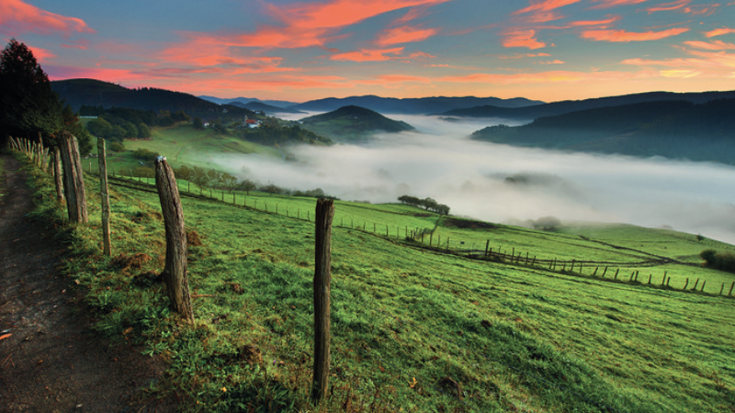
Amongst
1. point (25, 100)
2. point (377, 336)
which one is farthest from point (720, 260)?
point (25, 100)

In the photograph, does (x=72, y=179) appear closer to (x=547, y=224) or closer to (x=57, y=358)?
(x=57, y=358)

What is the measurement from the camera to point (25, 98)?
163 feet

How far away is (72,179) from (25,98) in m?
61.0

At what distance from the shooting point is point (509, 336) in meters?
14.8

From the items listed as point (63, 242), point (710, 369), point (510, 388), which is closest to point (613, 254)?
point (710, 369)

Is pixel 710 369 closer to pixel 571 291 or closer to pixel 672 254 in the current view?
pixel 571 291

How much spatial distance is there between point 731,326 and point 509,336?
31774mm

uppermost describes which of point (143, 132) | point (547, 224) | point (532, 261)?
point (143, 132)

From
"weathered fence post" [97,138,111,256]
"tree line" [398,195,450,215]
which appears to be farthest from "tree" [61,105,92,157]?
"tree line" [398,195,450,215]

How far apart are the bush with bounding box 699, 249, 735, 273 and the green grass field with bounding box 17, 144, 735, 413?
65.2m

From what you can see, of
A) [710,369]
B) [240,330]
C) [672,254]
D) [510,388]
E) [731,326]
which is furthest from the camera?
[672,254]

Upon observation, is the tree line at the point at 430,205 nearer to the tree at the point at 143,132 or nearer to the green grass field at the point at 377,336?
the green grass field at the point at 377,336

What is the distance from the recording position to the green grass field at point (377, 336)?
23.1 ft

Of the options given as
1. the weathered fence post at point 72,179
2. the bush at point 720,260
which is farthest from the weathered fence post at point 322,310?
the bush at point 720,260
